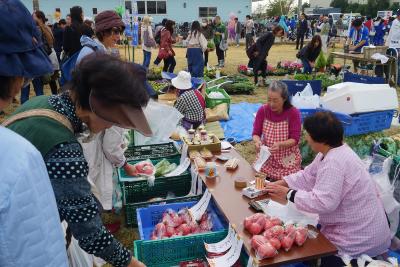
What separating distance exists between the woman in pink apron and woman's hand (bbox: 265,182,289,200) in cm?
90

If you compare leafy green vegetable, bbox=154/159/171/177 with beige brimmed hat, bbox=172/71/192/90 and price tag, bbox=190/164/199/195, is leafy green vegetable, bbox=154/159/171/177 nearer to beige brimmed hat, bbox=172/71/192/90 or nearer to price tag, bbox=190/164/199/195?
price tag, bbox=190/164/199/195

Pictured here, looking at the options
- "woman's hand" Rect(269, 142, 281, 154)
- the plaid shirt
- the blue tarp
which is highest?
the plaid shirt

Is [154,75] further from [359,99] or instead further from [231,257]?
[231,257]

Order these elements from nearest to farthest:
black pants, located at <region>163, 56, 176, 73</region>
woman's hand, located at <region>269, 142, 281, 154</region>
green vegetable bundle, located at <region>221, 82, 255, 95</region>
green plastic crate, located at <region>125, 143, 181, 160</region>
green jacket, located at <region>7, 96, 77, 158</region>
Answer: green jacket, located at <region>7, 96, 77, 158</region> → woman's hand, located at <region>269, 142, 281, 154</region> → green plastic crate, located at <region>125, 143, 181, 160</region> → green vegetable bundle, located at <region>221, 82, 255, 95</region> → black pants, located at <region>163, 56, 176, 73</region>

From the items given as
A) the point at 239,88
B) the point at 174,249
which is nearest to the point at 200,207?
the point at 174,249

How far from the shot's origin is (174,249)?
2494 millimetres

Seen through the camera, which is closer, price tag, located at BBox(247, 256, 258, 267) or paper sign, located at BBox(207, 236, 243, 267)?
price tag, located at BBox(247, 256, 258, 267)

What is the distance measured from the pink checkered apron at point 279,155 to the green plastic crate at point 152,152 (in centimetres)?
103

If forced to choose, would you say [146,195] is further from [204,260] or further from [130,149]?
[204,260]

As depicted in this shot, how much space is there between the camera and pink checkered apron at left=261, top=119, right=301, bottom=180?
3641 millimetres

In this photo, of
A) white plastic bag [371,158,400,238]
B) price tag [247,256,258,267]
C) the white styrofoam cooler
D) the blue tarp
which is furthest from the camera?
the blue tarp

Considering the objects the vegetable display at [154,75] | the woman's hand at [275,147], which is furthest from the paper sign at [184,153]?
the vegetable display at [154,75]

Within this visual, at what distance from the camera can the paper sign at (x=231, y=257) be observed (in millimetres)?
2164

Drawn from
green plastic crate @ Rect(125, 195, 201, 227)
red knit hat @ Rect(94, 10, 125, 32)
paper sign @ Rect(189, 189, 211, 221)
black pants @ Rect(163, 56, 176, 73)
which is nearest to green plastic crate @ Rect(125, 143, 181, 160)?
green plastic crate @ Rect(125, 195, 201, 227)
